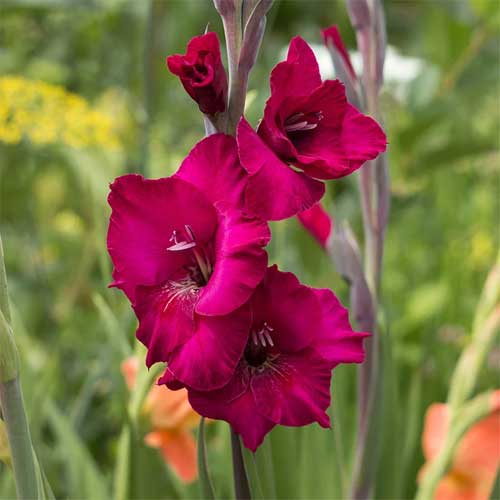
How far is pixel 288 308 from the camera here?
37 cm

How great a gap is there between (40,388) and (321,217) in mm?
311

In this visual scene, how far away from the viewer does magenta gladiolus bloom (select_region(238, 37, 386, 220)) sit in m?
0.34

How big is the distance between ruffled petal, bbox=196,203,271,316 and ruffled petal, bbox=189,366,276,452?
4cm

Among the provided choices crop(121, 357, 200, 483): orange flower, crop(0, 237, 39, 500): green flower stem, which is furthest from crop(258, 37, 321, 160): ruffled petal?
crop(121, 357, 200, 483): orange flower

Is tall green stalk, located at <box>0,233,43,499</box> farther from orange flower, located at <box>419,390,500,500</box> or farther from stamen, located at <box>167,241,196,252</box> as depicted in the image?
orange flower, located at <box>419,390,500,500</box>

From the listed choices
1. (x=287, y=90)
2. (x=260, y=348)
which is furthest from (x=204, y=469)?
(x=287, y=90)

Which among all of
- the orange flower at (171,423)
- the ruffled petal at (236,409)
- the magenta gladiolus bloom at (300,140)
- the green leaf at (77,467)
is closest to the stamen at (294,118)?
the magenta gladiolus bloom at (300,140)

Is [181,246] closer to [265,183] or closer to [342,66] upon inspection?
[265,183]

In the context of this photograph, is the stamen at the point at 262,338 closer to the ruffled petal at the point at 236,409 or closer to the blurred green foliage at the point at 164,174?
the ruffled petal at the point at 236,409

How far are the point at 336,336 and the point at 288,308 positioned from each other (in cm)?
3

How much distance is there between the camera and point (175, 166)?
0.75 m

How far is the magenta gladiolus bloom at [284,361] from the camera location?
0.36 m

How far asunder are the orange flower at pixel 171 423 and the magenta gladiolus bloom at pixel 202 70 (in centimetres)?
27

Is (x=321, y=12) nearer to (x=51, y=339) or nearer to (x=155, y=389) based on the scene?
(x=51, y=339)
